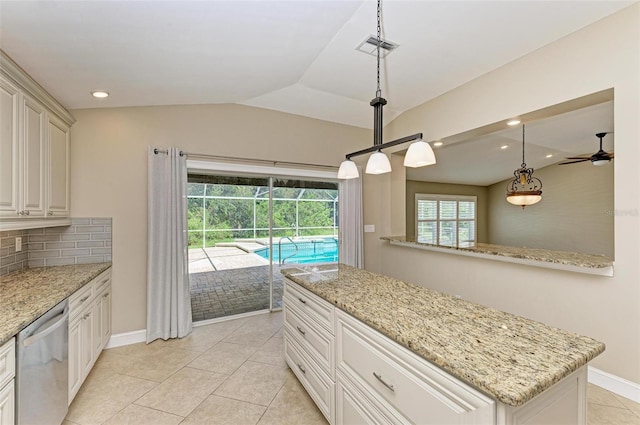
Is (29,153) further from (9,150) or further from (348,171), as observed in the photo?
(348,171)

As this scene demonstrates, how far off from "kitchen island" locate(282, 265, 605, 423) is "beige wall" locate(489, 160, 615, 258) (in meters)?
6.31

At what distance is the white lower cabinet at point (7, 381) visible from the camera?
1.25 metres

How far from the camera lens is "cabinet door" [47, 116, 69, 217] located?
238cm

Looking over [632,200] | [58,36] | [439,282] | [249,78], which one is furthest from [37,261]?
[632,200]

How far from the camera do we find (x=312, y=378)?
6.44ft

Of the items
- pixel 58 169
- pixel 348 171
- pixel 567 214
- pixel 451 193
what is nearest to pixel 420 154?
pixel 348 171

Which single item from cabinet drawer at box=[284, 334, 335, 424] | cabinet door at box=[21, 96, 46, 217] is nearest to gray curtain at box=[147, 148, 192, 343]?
cabinet door at box=[21, 96, 46, 217]

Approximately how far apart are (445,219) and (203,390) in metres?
6.76

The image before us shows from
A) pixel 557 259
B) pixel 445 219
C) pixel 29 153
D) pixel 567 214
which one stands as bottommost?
pixel 557 259

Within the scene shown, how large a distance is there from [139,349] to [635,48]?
16.0 ft

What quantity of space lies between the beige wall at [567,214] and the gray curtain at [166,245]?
746cm

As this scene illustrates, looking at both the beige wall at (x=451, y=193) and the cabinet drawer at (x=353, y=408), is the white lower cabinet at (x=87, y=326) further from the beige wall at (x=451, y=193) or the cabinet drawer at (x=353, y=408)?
the beige wall at (x=451, y=193)

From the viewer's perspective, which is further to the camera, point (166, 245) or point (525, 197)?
point (525, 197)

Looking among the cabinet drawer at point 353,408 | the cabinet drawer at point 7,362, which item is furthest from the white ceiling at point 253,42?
the cabinet drawer at point 353,408
